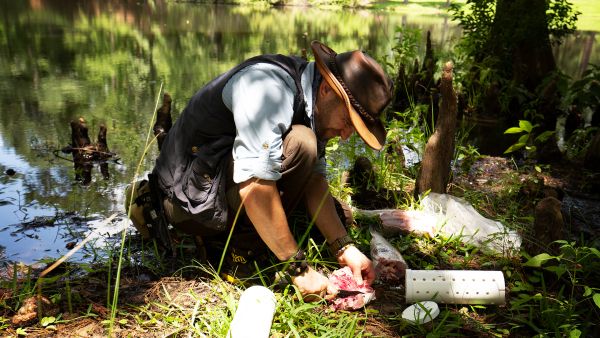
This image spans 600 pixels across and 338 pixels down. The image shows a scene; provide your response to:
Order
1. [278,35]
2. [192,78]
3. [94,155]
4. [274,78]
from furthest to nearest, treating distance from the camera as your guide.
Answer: [278,35]
[192,78]
[94,155]
[274,78]

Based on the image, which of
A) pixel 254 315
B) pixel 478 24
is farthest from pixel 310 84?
pixel 478 24

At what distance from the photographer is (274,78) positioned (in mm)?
1910

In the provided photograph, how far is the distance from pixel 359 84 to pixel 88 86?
6.39 metres

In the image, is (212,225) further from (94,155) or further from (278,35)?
(278,35)

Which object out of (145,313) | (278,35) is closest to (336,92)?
(145,313)

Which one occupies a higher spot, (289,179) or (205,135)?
(205,135)

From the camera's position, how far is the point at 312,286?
2037 millimetres

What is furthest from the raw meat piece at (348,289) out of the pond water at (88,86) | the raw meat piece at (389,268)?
the pond water at (88,86)

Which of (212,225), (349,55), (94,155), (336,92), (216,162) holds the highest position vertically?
(349,55)

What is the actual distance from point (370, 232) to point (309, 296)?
715 millimetres

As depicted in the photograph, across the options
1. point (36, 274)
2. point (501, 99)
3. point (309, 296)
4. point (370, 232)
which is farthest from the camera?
point (501, 99)

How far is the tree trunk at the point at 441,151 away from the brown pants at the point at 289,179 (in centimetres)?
111

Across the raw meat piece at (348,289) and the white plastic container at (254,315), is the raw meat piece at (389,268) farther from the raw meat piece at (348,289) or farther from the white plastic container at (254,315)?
the white plastic container at (254,315)

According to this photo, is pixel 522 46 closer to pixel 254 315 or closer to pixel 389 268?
pixel 389 268
